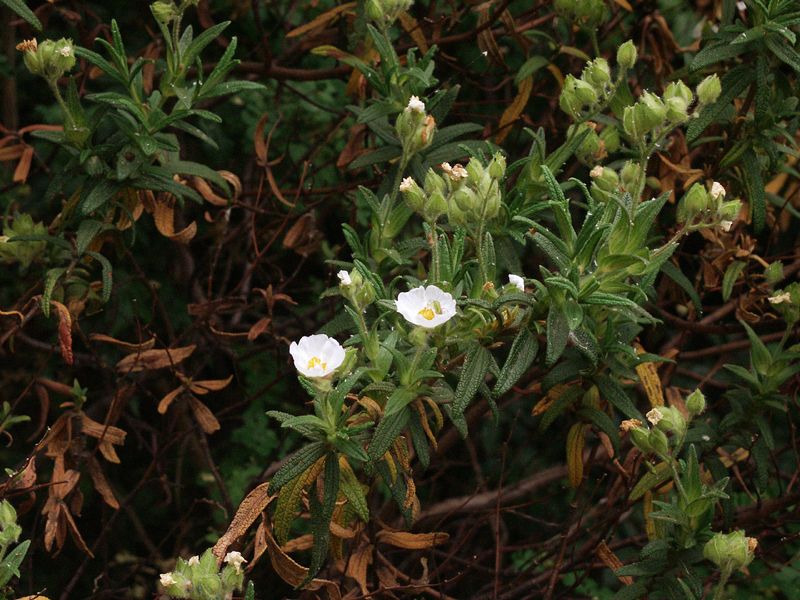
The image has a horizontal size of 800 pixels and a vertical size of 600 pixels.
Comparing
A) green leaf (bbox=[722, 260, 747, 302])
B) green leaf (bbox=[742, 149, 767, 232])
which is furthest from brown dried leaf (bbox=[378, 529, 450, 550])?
green leaf (bbox=[742, 149, 767, 232])

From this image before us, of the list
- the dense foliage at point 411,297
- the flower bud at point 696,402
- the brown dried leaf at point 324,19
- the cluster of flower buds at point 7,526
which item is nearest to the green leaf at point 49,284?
the dense foliage at point 411,297

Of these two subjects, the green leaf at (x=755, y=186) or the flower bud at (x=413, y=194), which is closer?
the flower bud at (x=413, y=194)

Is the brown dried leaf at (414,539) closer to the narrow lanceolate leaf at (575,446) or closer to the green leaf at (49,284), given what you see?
the narrow lanceolate leaf at (575,446)

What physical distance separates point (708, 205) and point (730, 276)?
56 cm

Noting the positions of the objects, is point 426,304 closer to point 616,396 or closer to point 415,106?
point 415,106

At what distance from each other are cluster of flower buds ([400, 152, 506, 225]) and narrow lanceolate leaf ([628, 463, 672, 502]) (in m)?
0.66

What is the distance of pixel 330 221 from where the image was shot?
317 cm

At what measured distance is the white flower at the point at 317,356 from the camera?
1.60 metres

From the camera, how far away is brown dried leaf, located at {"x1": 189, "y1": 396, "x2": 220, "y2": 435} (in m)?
2.37

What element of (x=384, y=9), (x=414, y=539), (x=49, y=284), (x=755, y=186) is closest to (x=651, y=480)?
(x=414, y=539)

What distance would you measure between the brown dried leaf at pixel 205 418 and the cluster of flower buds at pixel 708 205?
114 cm

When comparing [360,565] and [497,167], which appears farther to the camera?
[360,565]

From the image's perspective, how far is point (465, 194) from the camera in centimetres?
172

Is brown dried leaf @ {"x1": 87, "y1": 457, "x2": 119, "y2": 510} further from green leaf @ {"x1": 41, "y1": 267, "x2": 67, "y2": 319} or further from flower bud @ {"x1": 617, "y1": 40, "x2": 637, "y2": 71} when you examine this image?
flower bud @ {"x1": 617, "y1": 40, "x2": 637, "y2": 71}
